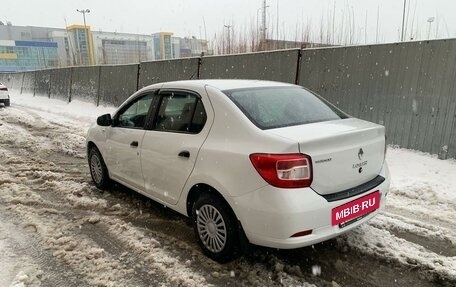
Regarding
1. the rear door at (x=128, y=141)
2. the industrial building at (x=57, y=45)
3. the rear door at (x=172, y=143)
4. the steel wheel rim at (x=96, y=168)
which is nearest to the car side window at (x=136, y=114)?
the rear door at (x=128, y=141)

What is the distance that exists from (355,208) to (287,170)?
78 centimetres

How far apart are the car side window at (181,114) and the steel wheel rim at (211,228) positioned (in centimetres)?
74

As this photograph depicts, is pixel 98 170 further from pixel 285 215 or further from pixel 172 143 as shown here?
pixel 285 215

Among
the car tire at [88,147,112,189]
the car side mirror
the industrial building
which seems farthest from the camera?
the industrial building

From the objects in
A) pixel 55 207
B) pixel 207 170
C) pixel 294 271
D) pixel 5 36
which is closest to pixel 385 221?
pixel 294 271

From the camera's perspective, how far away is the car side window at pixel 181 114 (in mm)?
3389

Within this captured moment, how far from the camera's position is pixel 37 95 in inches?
947

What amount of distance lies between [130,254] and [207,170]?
115 cm

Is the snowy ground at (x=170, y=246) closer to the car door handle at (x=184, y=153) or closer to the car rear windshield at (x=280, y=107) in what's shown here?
the car door handle at (x=184, y=153)

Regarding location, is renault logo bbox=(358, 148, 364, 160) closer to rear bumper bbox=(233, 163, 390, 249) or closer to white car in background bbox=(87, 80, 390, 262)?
white car in background bbox=(87, 80, 390, 262)

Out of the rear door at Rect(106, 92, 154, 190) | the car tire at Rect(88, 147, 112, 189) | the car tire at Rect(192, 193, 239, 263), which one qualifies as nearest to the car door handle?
the car tire at Rect(192, 193, 239, 263)

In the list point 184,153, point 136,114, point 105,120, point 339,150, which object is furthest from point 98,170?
point 339,150

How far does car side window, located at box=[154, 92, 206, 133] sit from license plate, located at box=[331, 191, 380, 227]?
1393 millimetres

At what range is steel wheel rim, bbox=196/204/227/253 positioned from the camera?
3119 mm
